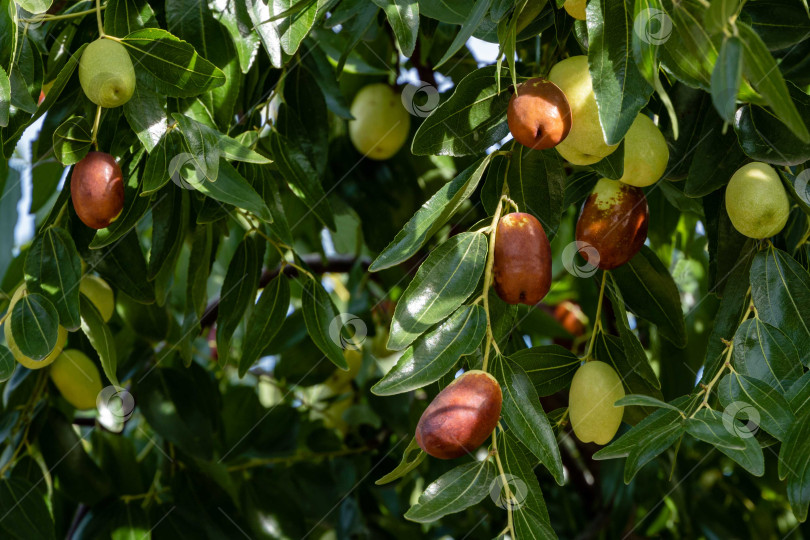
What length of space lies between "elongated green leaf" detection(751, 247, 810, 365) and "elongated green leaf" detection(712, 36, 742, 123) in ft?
0.98

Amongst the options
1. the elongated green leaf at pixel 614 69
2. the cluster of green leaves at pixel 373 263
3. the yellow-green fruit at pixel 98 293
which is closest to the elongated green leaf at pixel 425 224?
the cluster of green leaves at pixel 373 263

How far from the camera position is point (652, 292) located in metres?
0.99

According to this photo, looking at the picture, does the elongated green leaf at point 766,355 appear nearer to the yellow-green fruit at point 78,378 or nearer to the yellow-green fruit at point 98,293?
the yellow-green fruit at point 98,293

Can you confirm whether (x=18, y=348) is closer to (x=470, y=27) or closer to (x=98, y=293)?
(x=98, y=293)

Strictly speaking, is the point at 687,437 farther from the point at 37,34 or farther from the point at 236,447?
the point at 37,34

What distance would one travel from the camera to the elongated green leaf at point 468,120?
82 centimetres

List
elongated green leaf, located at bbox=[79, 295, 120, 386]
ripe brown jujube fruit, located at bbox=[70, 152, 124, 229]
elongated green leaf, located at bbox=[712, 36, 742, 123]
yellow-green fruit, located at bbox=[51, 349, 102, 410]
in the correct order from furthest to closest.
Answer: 1. yellow-green fruit, located at bbox=[51, 349, 102, 410]
2. elongated green leaf, located at bbox=[79, 295, 120, 386]
3. ripe brown jujube fruit, located at bbox=[70, 152, 124, 229]
4. elongated green leaf, located at bbox=[712, 36, 742, 123]

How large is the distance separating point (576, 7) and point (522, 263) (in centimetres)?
23

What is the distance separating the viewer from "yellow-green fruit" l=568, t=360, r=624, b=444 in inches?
31.6

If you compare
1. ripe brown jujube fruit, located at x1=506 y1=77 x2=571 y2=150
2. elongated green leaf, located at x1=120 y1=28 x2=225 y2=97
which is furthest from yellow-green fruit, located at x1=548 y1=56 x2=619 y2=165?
elongated green leaf, located at x1=120 y1=28 x2=225 y2=97

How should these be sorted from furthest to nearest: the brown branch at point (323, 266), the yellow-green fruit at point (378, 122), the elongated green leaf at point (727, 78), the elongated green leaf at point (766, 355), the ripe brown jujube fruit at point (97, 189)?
1. the brown branch at point (323, 266)
2. the yellow-green fruit at point (378, 122)
3. the ripe brown jujube fruit at point (97, 189)
4. the elongated green leaf at point (766, 355)
5. the elongated green leaf at point (727, 78)

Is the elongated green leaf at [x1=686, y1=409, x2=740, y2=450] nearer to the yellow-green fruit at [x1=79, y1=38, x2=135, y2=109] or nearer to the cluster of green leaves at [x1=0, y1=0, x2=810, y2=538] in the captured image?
the cluster of green leaves at [x1=0, y1=0, x2=810, y2=538]

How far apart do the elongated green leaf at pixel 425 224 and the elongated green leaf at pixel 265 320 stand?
0.35 m

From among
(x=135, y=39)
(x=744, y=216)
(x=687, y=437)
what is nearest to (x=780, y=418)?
(x=744, y=216)
